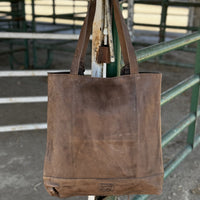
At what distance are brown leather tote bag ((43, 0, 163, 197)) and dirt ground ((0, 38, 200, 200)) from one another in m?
1.21

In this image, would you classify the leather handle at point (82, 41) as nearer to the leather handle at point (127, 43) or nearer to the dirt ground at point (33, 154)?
the leather handle at point (127, 43)

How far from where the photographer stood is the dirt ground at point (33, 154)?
231 cm

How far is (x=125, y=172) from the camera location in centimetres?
107

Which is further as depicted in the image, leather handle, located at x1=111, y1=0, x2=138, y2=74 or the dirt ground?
the dirt ground

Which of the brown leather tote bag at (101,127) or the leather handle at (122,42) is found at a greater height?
the leather handle at (122,42)

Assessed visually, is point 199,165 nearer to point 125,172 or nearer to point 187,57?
point 125,172

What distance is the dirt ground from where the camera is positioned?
7.59 feet

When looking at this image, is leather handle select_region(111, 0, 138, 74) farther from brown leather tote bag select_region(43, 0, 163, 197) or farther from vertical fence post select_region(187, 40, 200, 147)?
vertical fence post select_region(187, 40, 200, 147)

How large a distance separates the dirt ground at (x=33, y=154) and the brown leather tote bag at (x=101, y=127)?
3.97 feet

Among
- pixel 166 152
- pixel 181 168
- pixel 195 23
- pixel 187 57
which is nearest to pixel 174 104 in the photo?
pixel 166 152

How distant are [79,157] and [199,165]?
6.22ft

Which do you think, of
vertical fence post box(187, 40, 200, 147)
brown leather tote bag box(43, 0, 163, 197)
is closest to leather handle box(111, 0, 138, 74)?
brown leather tote bag box(43, 0, 163, 197)

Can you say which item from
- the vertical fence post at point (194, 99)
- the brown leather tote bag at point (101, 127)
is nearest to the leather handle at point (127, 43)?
the brown leather tote bag at point (101, 127)

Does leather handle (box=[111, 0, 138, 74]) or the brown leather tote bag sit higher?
leather handle (box=[111, 0, 138, 74])
